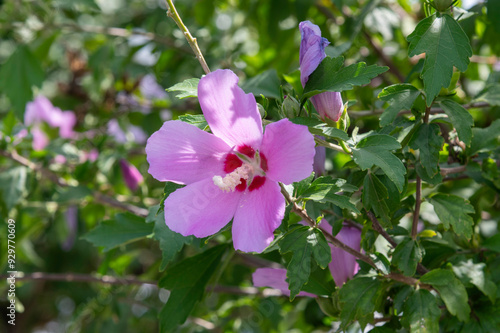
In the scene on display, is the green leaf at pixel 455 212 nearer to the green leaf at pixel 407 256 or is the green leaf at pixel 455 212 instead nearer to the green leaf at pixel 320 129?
the green leaf at pixel 407 256

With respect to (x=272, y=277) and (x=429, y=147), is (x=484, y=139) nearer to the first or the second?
(x=429, y=147)

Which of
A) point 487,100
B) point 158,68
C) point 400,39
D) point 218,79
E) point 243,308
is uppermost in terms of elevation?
point 218,79

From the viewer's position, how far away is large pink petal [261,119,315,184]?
0.81m

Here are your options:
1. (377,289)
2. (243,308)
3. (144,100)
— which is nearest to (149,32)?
(144,100)

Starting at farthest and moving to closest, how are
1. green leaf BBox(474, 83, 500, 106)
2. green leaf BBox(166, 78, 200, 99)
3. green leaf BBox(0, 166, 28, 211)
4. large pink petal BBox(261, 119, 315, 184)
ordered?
green leaf BBox(0, 166, 28, 211) → green leaf BBox(474, 83, 500, 106) → green leaf BBox(166, 78, 200, 99) → large pink petal BBox(261, 119, 315, 184)

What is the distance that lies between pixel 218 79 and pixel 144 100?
1.69 m

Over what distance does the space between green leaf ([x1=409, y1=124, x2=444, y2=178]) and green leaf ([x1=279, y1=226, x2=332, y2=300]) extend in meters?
0.23

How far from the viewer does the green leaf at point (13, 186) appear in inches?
68.3

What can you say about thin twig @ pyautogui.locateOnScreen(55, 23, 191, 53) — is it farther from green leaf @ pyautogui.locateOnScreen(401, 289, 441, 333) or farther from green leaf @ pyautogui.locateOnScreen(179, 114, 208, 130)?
green leaf @ pyautogui.locateOnScreen(401, 289, 441, 333)

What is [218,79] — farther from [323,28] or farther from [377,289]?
[323,28]

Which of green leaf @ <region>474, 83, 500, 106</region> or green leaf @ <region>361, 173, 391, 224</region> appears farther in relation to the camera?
green leaf @ <region>474, 83, 500, 106</region>

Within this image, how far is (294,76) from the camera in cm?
122

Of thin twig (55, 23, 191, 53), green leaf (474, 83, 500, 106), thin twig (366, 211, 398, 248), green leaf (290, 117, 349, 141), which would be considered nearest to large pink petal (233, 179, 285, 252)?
green leaf (290, 117, 349, 141)

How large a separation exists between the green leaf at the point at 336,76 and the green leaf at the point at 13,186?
3.84 ft
